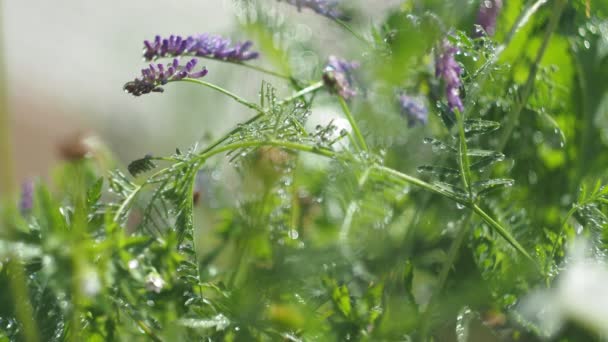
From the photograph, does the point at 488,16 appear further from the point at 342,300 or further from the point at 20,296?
the point at 20,296

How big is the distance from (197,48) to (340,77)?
0.08 meters

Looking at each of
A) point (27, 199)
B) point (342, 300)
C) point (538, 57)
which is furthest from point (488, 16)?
point (27, 199)

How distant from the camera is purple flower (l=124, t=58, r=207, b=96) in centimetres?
36

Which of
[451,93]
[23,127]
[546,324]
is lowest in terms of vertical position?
A: [23,127]

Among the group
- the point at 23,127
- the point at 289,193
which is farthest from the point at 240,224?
the point at 23,127

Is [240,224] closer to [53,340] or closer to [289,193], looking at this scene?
[289,193]

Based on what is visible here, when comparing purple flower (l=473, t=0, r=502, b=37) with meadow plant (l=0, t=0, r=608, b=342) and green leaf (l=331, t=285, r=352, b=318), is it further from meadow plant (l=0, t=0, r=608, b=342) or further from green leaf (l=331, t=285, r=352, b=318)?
green leaf (l=331, t=285, r=352, b=318)

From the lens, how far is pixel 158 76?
14.7 inches

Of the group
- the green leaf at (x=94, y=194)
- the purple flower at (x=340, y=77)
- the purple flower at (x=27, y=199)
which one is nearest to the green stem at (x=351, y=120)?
the purple flower at (x=340, y=77)

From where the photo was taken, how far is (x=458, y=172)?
386 millimetres

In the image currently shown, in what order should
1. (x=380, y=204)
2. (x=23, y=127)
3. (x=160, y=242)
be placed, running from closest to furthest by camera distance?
1. (x=160, y=242)
2. (x=380, y=204)
3. (x=23, y=127)

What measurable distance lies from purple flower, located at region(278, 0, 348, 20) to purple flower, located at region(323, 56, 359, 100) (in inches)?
0.9

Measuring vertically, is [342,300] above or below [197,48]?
below

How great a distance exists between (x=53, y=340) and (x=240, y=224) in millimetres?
179
